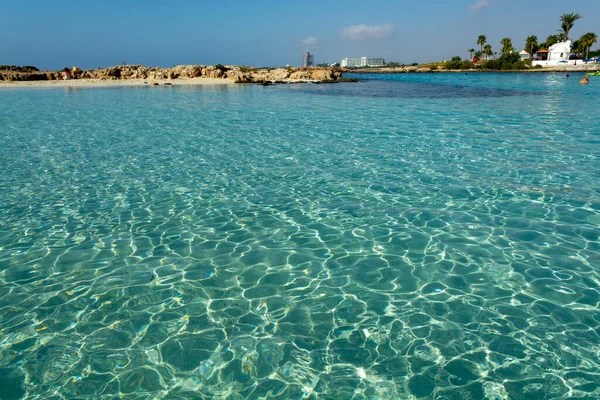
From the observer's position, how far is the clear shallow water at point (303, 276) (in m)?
4.00

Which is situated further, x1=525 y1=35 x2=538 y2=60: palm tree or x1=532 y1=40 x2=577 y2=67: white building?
x1=525 y1=35 x2=538 y2=60: palm tree

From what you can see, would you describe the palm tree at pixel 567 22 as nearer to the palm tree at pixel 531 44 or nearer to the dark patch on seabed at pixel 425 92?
the palm tree at pixel 531 44

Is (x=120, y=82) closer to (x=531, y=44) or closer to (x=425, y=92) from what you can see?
(x=425, y=92)

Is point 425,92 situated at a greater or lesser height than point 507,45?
lesser

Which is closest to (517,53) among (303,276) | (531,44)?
(531,44)

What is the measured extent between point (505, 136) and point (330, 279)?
13368mm

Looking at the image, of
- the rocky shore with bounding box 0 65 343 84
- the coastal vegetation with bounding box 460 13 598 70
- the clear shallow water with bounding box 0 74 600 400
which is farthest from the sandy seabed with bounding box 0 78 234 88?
the coastal vegetation with bounding box 460 13 598 70

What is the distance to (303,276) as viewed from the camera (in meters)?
5.85

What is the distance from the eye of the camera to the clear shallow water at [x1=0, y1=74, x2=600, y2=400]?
4004 mm

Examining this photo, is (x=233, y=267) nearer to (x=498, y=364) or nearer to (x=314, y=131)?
(x=498, y=364)

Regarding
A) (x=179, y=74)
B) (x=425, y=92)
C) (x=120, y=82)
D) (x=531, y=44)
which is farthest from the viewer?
(x=531, y=44)

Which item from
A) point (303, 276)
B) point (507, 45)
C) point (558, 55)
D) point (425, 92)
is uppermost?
point (507, 45)

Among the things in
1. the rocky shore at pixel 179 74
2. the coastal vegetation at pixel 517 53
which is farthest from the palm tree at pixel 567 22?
the rocky shore at pixel 179 74

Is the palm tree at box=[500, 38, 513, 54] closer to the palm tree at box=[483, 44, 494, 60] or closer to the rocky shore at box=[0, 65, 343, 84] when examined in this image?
the palm tree at box=[483, 44, 494, 60]
